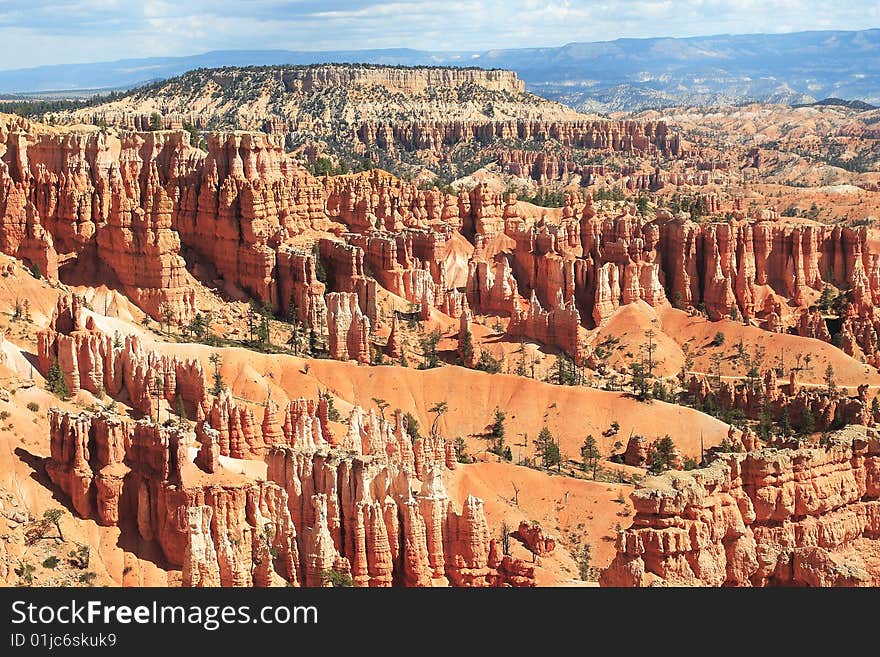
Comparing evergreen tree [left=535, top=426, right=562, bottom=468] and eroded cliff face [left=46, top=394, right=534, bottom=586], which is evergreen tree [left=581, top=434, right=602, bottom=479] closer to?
evergreen tree [left=535, top=426, right=562, bottom=468]

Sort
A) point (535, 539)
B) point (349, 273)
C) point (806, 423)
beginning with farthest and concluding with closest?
point (349, 273)
point (806, 423)
point (535, 539)

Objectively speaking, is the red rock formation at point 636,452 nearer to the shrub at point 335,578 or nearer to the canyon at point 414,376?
the canyon at point 414,376

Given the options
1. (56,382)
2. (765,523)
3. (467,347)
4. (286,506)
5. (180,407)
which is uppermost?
(56,382)

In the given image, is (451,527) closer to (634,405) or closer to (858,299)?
(634,405)

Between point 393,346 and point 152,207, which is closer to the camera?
point 393,346

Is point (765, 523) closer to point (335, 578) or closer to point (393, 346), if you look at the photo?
point (335, 578)

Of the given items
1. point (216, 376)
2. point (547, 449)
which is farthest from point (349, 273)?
point (547, 449)

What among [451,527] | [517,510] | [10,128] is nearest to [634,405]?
[517,510]
